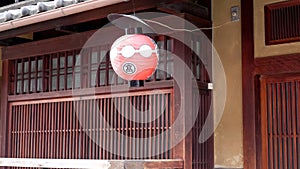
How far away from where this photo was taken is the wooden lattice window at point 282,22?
6363mm

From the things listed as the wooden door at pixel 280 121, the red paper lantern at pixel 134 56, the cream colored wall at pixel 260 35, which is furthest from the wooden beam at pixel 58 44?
the wooden door at pixel 280 121

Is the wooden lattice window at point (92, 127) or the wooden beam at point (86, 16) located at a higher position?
the wooden beam at point (86, 16)

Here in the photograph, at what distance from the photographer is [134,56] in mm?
5574

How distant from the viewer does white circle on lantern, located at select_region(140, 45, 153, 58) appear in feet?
18.4

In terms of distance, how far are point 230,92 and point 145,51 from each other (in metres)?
1.81

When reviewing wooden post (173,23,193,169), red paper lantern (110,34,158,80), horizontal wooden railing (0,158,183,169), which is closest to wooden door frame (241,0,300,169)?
wooden post (173,23,193,169)

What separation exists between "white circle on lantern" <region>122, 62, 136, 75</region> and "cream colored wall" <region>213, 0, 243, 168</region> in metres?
1.85

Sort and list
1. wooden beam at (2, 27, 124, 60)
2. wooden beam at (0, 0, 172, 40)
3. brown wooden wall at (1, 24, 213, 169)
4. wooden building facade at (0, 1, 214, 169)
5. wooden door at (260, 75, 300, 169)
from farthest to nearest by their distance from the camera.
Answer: wooden beam at (2, 27, 124, 60) → brown wooden wall at (1, 24, 213, 169) → wooden building facade at (0, 1, 214, 169) → wooden door at (260, 75, 300, 169) → wooden beam at (0, 0, 172, 40)

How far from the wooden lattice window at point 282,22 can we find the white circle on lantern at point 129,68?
6.77 ft

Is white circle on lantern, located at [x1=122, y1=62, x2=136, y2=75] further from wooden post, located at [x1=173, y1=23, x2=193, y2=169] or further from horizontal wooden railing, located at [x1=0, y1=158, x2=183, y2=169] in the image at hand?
wooden post, located at [x1=173, y1=23, x2=193, y2=169]

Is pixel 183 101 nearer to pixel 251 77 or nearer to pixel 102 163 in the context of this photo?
pixel 251 77

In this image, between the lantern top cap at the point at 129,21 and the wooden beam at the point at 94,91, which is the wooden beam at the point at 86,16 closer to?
the lantern top cap at the point at 129,21

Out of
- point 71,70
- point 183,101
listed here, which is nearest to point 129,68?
point 183,101

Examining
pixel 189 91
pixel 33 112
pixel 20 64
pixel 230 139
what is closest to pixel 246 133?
pixel 230 139
